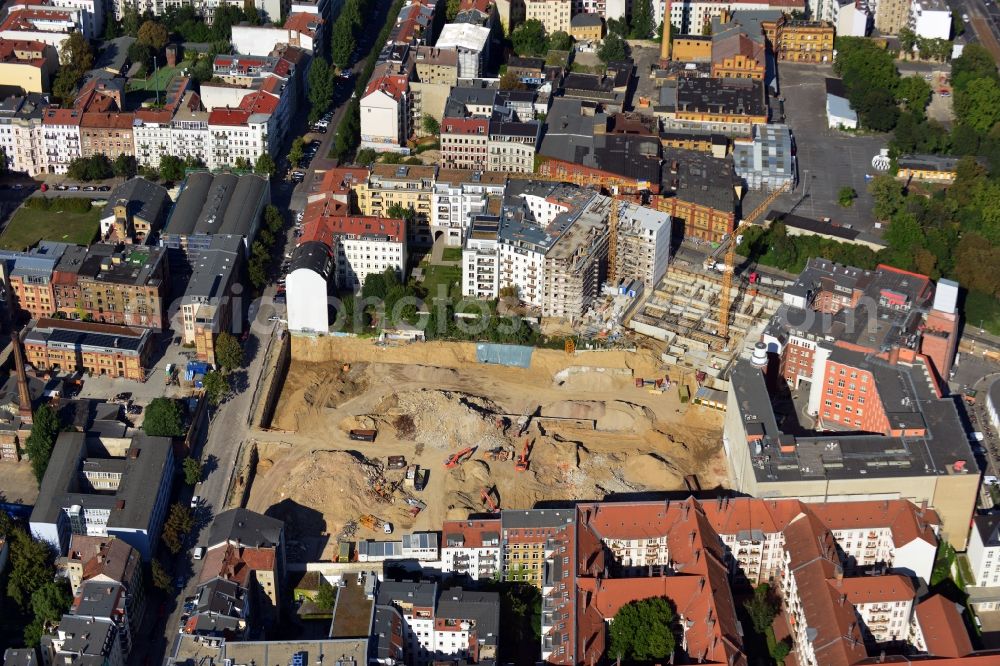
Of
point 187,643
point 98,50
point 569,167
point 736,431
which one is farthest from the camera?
point 98,50

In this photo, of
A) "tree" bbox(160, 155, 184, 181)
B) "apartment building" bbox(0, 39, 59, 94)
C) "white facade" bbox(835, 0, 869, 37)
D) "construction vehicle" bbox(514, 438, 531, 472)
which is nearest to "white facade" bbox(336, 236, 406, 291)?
"construction vehicle" bbox(514, 438, 531, 472)

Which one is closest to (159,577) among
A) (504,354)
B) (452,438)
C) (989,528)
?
(452,438)

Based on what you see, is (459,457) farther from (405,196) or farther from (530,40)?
(530,40)

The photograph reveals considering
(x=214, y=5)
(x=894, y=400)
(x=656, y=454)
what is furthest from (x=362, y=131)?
(x=894, y=400)

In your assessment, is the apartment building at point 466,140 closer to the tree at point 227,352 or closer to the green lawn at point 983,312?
the tree at point 227,352

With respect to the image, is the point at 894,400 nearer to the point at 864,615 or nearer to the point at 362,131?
the point at 864,615

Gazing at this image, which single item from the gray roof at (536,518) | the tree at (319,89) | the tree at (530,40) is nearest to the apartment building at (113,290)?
the tree at (319,89)
